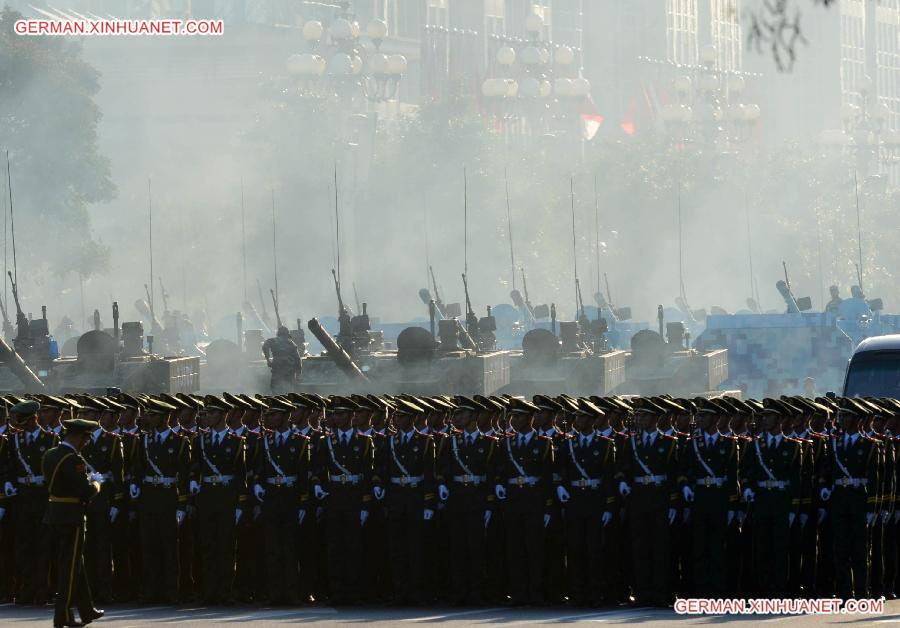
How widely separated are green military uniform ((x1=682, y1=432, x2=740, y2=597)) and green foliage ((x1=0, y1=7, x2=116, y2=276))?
41.6 metres

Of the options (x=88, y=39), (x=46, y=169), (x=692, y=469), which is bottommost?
(x=692, y=469)

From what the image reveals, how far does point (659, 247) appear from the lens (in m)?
78.6

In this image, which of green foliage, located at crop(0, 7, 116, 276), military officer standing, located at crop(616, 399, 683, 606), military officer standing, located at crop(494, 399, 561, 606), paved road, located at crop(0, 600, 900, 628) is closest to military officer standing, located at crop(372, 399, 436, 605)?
paved road, located at crop(0, 600, 900, 628)

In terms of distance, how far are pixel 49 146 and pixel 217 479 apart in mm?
41135

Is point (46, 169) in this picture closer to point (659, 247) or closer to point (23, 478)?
point (659, 247)

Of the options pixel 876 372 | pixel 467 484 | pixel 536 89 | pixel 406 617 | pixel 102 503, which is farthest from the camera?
pixel 536 89

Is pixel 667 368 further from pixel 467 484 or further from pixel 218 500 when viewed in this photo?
pixel 218 500

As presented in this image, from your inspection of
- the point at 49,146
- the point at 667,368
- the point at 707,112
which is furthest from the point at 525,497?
the point at 707,112

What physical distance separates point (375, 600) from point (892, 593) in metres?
4.10

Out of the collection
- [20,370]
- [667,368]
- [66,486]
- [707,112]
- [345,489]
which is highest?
[707,112]

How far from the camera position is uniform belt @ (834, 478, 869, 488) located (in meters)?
17.3

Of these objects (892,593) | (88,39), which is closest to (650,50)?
(88,39)

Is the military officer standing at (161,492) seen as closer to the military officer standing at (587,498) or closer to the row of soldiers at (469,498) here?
the row of soldiers at (469,498)

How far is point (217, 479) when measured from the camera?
17609 millimetres
